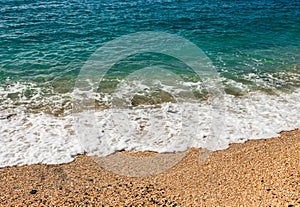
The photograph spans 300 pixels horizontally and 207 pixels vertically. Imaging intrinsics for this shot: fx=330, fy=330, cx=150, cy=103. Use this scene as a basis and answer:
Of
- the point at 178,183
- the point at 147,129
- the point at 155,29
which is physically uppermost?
the point at 155,29

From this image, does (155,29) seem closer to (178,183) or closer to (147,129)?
(147,129)

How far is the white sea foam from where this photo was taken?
9328mm

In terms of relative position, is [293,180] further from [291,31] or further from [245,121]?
[291,31]

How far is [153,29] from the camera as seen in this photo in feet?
68.1

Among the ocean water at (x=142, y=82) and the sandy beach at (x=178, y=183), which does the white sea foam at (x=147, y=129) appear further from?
the sandy beach at (x=178, y=183)

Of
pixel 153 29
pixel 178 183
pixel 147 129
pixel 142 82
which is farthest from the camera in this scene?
pixel 153 29

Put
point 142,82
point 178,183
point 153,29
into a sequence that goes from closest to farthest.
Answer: point 178,183 < point 142,82 < point 153,29

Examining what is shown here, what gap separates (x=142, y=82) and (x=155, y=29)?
7596mm

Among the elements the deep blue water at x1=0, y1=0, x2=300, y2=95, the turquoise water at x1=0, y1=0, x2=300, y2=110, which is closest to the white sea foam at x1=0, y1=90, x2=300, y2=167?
the turquoise water at x1=0, y1=0, x2=300, y2=110

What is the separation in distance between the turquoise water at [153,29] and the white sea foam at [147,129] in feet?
6.77

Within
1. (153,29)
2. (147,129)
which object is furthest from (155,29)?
(147,129)

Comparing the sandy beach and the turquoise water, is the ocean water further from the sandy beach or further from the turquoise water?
the sandy beach

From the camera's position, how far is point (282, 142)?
945 centimetres

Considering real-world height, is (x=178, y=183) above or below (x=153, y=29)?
below
